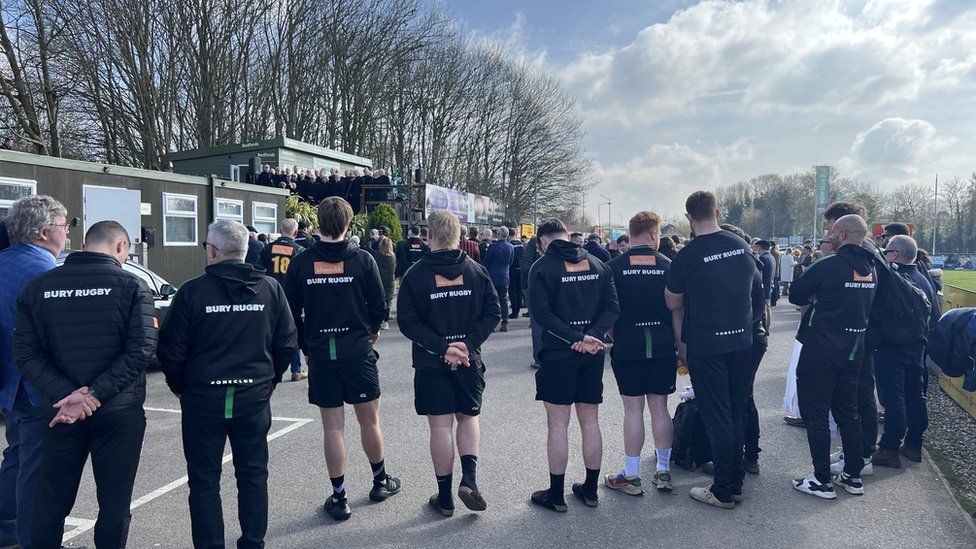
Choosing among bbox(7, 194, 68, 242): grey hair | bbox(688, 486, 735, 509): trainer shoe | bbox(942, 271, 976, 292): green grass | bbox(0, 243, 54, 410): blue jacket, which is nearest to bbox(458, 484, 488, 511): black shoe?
bbox(688, 486, 735, 509): trainer shoe

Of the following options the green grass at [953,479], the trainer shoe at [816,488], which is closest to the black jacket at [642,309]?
the trainer shoe at [816,488]

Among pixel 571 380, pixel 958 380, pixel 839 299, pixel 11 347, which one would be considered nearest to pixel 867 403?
pixel 839 299

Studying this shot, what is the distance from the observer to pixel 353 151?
35375mm

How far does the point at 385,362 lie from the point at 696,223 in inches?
237

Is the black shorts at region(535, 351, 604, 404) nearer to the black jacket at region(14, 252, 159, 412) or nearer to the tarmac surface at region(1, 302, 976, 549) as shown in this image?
the tarmac surface at region(1, 302, 976, 549)

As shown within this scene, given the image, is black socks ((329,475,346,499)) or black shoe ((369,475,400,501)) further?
black shoe ((369,475,400,501))

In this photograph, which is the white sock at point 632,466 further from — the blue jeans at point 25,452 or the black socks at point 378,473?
the blue jeans at point 25,452

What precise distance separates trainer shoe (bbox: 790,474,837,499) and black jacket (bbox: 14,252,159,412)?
14.3ft

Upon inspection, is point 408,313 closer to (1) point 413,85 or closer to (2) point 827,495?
(2) point 827,495

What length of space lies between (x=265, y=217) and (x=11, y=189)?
631 cm

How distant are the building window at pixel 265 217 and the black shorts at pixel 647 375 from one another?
12.3m

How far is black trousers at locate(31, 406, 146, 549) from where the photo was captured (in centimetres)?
314

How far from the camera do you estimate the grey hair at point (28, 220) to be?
348 centimetres

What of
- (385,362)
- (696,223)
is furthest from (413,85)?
(696,223)
